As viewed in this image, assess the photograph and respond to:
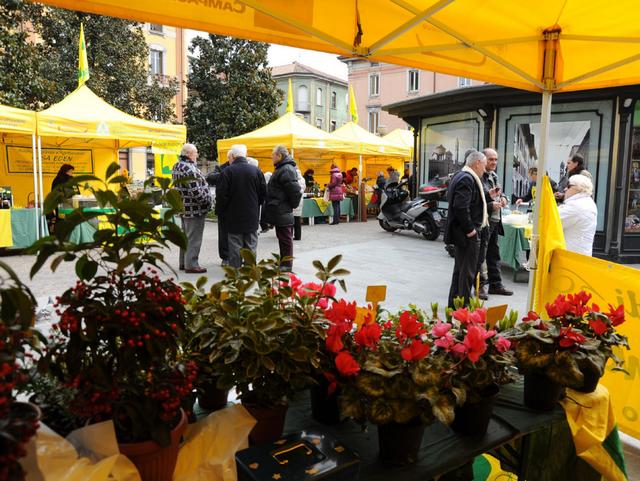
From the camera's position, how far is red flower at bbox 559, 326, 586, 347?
1.98 m

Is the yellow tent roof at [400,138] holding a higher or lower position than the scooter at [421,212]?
higher

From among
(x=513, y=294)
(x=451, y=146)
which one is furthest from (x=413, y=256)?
(x=451, y=146)

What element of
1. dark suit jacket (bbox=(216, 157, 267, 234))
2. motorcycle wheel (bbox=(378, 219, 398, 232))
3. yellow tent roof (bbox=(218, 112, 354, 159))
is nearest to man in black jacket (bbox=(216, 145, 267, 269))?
dark suit jacket (bbox=(216, 157, 267, 234))

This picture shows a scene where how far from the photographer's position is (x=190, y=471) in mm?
1417

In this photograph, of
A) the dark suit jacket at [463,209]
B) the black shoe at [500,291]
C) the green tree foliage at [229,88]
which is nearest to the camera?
the dark suit jacket at [463,209]

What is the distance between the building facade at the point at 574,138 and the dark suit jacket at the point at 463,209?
A: 505 centimetres

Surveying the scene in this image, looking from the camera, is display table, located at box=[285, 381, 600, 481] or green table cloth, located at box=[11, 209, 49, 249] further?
green table cloth, located at box=[11, 209, 49, 249]

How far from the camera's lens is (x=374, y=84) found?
41531 mm

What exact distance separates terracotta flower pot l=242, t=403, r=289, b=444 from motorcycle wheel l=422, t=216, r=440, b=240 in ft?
32.3

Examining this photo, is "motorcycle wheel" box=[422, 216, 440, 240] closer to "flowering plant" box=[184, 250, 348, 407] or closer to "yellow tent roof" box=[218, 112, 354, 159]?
"yellow tent roof" box=[218, 112, 354, 159]

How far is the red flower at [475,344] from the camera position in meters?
1.69

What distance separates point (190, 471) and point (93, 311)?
1.76 feet

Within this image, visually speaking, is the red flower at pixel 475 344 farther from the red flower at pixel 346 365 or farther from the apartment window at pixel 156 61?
the apartment window at pixel 156 61

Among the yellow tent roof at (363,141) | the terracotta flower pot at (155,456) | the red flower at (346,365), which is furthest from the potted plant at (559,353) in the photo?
the yellow tent roof at (363,141)
